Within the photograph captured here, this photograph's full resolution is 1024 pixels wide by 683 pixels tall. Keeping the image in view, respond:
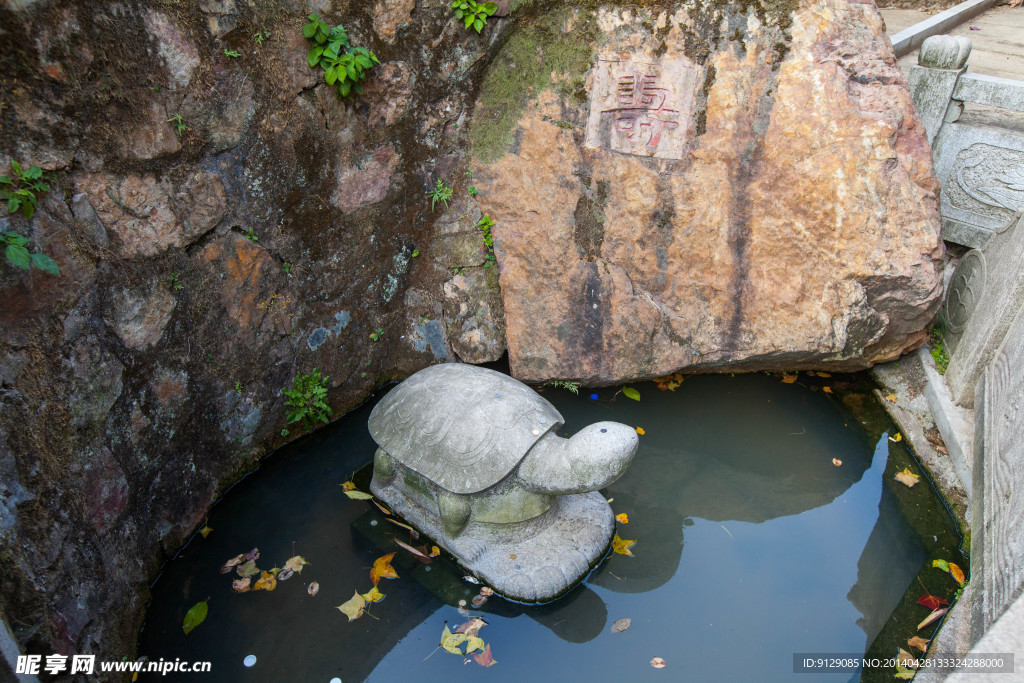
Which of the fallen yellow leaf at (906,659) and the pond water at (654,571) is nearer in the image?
the fallen yellow leaf at (906,659)

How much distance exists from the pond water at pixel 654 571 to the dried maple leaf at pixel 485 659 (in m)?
0.04

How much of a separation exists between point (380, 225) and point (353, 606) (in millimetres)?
2668

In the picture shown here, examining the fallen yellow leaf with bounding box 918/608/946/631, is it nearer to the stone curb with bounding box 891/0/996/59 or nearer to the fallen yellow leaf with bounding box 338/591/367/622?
the fallen yellow leaf with bounding box 338/591/367/622

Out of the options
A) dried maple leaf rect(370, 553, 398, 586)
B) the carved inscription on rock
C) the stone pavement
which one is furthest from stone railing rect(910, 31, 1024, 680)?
dried maple leaf rect(370, 553, 398, 586)

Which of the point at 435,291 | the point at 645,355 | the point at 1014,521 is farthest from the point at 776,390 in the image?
the point at 435,291

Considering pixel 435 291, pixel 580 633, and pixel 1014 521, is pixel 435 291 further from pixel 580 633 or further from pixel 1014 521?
pixel 1014 521

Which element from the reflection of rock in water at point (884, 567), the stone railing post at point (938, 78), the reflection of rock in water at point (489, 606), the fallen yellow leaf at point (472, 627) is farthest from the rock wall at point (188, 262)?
the stone railing post at point (938, 78)

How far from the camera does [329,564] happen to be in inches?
162

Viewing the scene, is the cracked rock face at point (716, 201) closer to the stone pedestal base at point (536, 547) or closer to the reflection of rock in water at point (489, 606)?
the stone pedestal base at point (536, 547)

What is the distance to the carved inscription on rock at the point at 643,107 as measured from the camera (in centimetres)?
462

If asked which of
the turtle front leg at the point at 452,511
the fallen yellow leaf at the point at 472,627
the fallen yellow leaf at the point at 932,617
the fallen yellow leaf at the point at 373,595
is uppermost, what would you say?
the turtle front leg at the point at 452,511

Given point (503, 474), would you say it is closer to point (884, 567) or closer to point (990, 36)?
point (884, 567)

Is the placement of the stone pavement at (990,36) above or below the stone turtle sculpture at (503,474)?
above

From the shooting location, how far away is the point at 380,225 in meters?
4.94
